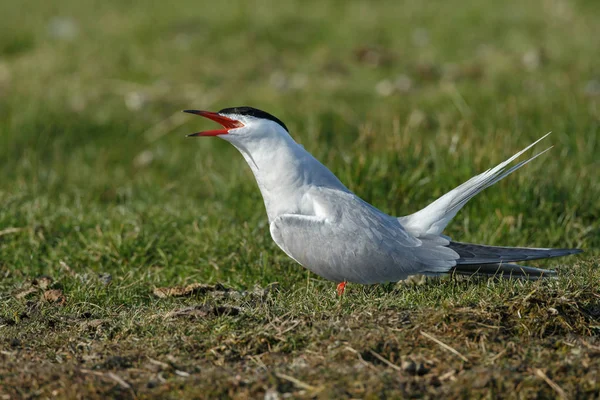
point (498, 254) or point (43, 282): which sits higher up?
point (498, 254)

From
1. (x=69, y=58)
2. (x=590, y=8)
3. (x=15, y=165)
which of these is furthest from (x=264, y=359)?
(x=590, y=8)

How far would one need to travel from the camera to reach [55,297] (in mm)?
4133

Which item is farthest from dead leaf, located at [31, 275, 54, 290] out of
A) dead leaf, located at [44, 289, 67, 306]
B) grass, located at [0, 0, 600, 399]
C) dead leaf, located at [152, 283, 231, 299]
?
dead leaf, located at [152, 283, 231, 299]

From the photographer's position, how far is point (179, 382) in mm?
2979

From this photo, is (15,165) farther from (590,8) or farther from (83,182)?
(590,8)

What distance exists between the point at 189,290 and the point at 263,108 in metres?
3.43

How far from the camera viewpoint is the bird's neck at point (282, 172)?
13.4ft

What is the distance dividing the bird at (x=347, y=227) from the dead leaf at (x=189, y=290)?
0.46 m

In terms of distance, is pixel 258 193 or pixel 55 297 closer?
pixel 55 297

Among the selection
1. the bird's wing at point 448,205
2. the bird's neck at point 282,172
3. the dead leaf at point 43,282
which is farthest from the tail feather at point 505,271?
the dead leaf at point 43,282

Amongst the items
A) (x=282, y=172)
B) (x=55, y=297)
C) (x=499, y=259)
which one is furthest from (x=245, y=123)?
(x=499, y=259)

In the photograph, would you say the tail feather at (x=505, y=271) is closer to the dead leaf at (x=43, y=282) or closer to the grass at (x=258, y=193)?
the grass at (x=258, y=193)

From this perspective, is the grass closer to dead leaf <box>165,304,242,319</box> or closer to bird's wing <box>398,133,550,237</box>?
dead leaf <box>165,304,242,319</box>

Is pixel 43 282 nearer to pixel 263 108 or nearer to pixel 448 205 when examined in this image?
pixel 448 205
